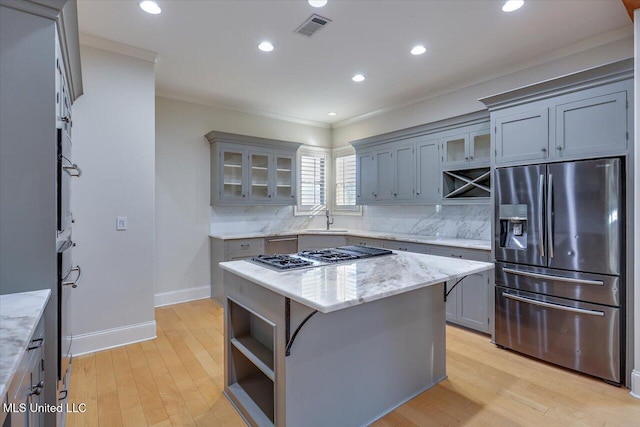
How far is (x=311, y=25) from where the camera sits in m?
2.80

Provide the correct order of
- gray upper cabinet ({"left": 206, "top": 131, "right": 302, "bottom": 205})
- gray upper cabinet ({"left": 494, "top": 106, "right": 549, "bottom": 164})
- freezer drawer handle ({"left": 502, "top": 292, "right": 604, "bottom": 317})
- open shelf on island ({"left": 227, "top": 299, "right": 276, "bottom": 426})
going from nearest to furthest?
open shelf on island ({"left": 227, "top": 299, "right": 276, "bottom": 426}), freezer drawer handle ({"left": 502, "top": 292, "right": 604, "bottom": 317}), gray upper cabinet ({"left": 494, "top": 106, "right": 549, "bottom": 164}), gray upper cabinet ({"left": 206, "top": 131, "right": 302, "bottom": 205})

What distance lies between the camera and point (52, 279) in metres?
1.57

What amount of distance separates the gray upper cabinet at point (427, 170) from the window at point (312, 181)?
2172 mm

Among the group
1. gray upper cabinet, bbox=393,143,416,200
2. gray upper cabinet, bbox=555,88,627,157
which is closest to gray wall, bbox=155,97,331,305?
gray upper cabinet, bbox=393,143,416,200

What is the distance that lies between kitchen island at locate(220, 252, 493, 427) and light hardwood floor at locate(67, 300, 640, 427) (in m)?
0.16

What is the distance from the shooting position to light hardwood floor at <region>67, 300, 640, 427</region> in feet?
6.92

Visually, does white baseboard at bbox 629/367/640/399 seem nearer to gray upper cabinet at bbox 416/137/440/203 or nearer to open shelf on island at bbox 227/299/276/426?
gray upper cabinet at bbox 416/137/440/203

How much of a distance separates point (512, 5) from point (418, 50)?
89 centimetres

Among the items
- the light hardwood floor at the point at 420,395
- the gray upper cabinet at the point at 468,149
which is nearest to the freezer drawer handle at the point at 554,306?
the light hardwood floor at the point at 420,395

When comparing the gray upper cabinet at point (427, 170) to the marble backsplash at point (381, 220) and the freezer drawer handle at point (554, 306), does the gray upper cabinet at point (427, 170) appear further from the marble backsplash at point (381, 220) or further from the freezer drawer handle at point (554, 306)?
the freezer drawer handle at point (554, 306)

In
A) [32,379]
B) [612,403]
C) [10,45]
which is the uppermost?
[10,45]

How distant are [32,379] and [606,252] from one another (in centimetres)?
348

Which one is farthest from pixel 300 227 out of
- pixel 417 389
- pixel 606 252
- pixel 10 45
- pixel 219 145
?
pixel 10 45

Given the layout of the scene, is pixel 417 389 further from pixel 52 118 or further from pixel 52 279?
pixel 52 118
